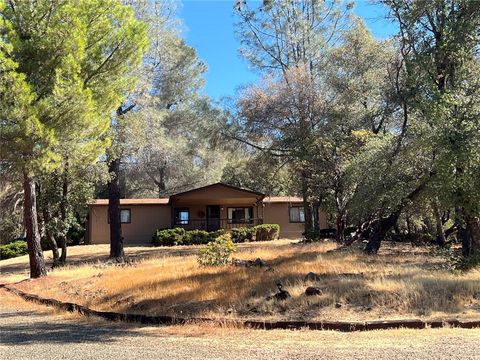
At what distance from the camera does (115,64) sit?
16.3 meters

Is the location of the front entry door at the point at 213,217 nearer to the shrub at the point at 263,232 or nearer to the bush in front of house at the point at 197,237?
the bush in front of house at the point at 197,237

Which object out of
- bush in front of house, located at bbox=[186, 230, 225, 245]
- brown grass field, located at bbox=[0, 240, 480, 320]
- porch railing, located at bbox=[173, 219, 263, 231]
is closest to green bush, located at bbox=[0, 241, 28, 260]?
porch railing, located at bbox=[173, 219, 263, 231]

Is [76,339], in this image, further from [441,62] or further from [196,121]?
[196,121]

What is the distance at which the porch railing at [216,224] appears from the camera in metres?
37.7

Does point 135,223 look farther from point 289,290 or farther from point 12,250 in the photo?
point 289,290

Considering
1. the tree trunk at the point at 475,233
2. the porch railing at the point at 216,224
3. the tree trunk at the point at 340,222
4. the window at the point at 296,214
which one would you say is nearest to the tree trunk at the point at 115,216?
the tree trunk at the point at 340,222

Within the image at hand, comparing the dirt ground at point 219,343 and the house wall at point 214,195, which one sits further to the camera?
the house wall at point 214,195

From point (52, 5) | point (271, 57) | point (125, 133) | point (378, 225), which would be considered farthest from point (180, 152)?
point (52, 5)

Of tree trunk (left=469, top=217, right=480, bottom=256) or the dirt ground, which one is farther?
tree trunk (left=469, top=217, right=480, bottom=256)

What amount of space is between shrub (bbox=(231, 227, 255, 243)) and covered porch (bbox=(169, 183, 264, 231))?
2.92 m

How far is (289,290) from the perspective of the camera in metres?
10.6

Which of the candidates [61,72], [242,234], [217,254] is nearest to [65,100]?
[61,72]

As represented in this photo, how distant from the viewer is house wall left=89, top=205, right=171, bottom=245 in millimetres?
37219

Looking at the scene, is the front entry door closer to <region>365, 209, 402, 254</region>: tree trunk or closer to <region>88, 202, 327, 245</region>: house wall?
<region>88, 202, 327, 245</region>: house wall
